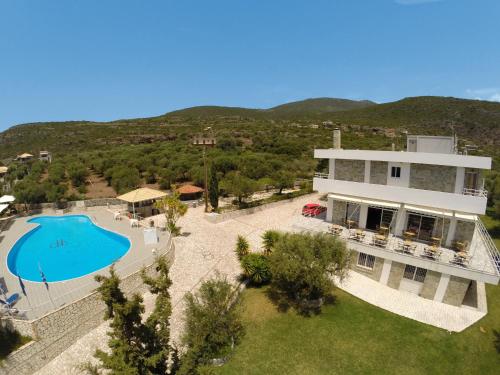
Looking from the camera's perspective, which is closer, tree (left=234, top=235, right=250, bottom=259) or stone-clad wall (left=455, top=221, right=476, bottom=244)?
stone-clad wall (left=455, top=221, right=476, bottom=244)

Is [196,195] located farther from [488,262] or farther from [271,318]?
[488,262]

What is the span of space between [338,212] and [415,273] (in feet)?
24.7

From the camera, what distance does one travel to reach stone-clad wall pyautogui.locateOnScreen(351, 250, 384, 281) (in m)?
17.9

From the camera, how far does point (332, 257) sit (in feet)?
50.2

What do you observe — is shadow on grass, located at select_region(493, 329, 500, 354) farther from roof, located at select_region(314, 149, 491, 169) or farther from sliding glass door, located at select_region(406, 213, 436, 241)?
roof, located at select_region(314, 149, 491, 169)

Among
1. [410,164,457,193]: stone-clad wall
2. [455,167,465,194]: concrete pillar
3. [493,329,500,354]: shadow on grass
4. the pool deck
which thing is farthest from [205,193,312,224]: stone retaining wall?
[493,329,500,354]: shadow on grass

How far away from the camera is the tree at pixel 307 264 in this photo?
14.7m

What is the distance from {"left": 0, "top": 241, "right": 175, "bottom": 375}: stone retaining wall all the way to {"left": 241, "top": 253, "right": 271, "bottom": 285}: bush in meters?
8.76

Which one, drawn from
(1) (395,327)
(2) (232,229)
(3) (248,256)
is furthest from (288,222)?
(1) (395,327)

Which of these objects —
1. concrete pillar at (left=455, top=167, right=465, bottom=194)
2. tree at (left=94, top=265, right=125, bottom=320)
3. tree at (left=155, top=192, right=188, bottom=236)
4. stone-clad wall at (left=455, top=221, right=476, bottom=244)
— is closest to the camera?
tree at (left=94, top=265, right=125, bottom=320)

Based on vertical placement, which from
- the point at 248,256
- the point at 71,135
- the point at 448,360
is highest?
the point at 71,135

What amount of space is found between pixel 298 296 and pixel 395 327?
5278 millimetres

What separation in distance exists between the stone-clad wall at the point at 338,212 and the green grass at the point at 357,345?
8.46 m

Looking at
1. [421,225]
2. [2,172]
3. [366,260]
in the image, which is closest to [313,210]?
[366,260]
